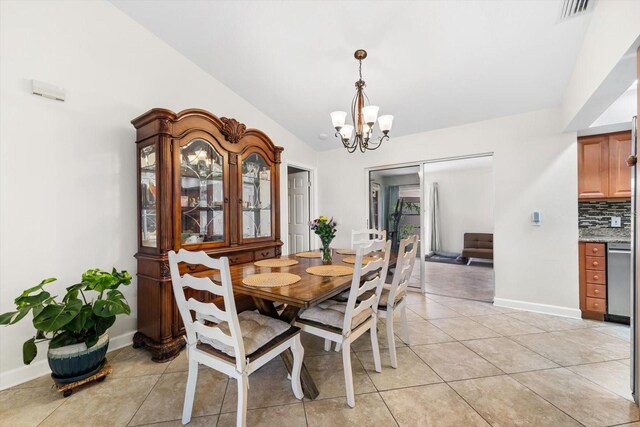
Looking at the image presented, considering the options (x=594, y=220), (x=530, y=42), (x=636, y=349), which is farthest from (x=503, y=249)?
(x=530, y=42)

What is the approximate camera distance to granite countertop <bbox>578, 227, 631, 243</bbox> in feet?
8.96

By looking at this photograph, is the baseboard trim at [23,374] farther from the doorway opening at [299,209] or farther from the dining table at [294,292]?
the doorway opening at [299,209]

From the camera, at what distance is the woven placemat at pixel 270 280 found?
1.59m

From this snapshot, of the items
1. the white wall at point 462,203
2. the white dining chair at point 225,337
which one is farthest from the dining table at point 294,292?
the white wall at point 462,203

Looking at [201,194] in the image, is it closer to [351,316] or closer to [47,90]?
[47,90]

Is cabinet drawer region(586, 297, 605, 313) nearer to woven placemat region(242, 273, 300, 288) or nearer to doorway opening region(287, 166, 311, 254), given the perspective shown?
woven placemat region(242, 273, 300, 288)

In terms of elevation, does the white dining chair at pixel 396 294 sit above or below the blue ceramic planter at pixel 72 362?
above

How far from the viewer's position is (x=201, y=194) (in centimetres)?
250

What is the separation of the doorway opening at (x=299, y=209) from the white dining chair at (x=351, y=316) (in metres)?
2.65

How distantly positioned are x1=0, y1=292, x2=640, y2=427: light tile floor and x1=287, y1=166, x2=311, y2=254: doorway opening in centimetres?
224

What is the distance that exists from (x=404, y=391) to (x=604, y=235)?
3066 mm

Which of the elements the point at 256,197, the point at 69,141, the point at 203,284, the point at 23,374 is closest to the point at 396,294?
the point at 203,284

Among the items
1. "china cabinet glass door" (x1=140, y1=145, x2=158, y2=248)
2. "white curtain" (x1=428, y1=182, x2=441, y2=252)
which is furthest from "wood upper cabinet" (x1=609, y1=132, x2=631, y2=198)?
"china cabinet glass door" (x1=140, y1=145, x2=158, y2=248)

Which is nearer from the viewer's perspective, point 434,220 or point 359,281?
point 359,281
